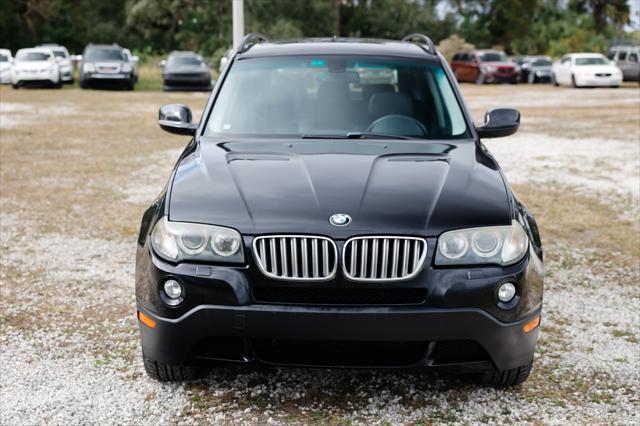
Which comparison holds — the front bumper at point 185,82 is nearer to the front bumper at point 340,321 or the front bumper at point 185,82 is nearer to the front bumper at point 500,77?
the front bumper at point 500,77

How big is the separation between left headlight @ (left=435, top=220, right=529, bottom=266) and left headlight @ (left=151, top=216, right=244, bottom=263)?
81 cm

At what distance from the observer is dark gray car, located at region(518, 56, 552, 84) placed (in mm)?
41469

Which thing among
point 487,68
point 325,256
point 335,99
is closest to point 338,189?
point 325,256

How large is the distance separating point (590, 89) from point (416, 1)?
2761 cm

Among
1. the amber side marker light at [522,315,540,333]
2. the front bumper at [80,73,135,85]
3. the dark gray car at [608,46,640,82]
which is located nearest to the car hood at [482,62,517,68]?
the dark gray car at [608,46,640,82]

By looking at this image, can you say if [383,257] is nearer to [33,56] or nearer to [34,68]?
[34,68]

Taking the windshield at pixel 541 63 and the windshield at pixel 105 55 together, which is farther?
the windshield at pixel 541 63

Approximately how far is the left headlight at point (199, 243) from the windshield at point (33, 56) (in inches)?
1175

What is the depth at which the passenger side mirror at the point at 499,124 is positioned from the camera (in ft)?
16.5

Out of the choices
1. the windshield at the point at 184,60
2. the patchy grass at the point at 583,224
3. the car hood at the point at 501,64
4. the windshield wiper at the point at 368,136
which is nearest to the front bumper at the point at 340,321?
the windshield wiper at the point at 368,136

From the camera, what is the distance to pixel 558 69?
3788 centimetres

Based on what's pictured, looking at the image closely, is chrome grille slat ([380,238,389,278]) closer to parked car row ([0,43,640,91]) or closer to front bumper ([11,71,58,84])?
parked car row ([0,43,640,91])

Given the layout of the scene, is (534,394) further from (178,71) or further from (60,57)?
(60,57)

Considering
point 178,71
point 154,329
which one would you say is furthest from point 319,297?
point 178,71
